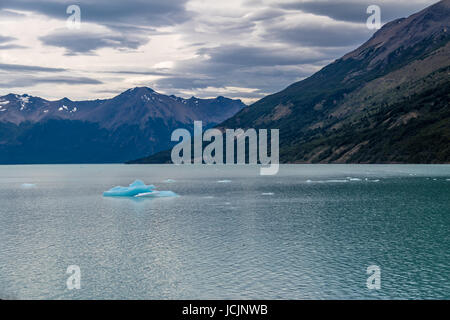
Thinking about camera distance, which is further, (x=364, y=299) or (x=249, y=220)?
(x=249, y=220)

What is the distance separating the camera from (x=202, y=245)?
2098 inches

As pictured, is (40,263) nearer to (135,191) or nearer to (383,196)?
(135,191)

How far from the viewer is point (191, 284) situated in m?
37.2

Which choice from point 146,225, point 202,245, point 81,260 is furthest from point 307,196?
point 81,260

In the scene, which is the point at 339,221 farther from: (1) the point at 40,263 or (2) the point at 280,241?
(1) the point at 40,263

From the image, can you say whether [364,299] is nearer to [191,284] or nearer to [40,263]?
[191,284]

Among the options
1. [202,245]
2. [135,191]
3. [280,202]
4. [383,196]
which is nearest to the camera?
[202,245]
